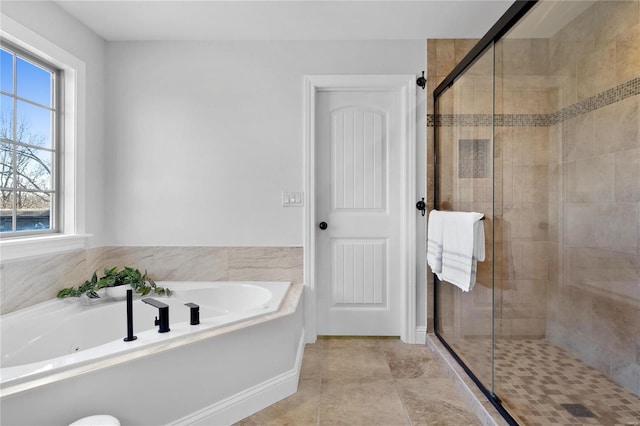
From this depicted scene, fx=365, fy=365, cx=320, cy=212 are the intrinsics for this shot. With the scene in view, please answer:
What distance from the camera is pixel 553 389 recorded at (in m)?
1.53

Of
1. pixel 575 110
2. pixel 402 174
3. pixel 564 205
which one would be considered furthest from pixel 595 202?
pixel 402 174

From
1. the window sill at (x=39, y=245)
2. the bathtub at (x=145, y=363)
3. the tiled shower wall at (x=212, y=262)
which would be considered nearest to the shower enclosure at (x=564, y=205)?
the bathtub at (x=145, y=363)

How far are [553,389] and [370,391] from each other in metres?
0.92

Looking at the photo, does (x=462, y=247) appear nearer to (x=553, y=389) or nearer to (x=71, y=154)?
(x=553, y=389)

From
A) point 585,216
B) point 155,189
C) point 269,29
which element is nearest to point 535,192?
point 585,216

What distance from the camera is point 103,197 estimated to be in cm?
277

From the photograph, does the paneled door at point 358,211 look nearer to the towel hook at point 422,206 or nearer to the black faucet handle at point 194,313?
the towel hook at point 422,206

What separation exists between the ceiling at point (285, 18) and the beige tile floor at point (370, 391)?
227cm

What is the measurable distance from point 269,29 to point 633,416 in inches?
113

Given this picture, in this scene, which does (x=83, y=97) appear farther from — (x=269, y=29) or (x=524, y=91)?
(x=524, y=91)

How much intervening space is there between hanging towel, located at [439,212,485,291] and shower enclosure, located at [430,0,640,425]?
102 millimetres

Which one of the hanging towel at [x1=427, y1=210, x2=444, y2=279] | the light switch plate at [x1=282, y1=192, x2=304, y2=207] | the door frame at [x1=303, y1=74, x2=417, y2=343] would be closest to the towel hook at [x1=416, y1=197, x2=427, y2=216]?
the door frame at [x1=303, y1=74, x2=417, y2=343]

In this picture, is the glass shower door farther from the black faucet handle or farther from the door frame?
the black faucet handle

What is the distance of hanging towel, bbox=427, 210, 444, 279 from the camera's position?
235cm
